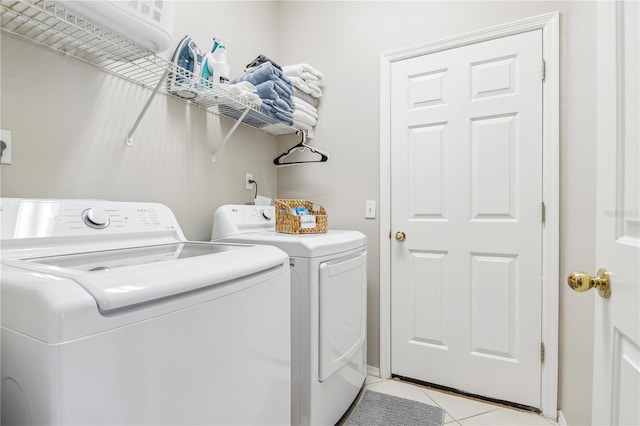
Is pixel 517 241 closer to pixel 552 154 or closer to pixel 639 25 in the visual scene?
pixel 552 154

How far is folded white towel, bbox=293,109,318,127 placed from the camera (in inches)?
82.6

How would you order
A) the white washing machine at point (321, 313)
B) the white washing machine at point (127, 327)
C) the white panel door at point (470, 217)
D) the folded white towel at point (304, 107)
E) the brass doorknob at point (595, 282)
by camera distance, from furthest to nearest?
the folded white towel at point (304, 107) → the white panel door at point (470, 217) → the white washing machine at point (321, 313) → the brass doorknob at point (595, 282) → the white washing machine at point (127, 327)

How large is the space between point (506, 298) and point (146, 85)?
83.6 inches

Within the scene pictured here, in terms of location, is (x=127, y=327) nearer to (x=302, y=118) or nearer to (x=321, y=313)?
(x=321, y=313)

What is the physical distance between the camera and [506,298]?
1824 millimetres

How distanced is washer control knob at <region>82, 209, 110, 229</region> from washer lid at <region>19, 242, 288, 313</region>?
12cm

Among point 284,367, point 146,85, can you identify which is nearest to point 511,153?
point 284,367

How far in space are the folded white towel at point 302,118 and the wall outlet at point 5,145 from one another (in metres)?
1.37

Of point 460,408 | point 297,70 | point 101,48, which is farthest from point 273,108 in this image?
point 460,408

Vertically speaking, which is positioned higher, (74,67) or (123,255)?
(74,67)

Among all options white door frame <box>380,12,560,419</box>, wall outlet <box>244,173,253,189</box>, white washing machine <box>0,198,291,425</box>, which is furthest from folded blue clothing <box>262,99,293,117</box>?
white door frame <box>380,12,560,419</box>

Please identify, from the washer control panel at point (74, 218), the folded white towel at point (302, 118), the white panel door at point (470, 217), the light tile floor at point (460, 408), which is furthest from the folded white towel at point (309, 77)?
the light tile floor at point (460, 408)

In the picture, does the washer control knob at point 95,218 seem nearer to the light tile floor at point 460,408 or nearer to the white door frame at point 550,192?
the light tile floor at point 460,408

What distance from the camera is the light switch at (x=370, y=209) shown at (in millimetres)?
2160
